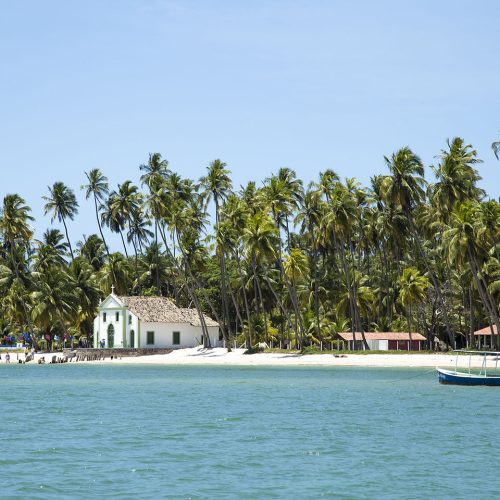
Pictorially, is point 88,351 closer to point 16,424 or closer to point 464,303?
point 464,303

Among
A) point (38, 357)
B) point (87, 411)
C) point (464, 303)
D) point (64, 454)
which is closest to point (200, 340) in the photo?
point (38, 357)

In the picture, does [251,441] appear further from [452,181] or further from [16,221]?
[16,221]

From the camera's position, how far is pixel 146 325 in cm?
10375

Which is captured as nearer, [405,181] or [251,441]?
[251,441]

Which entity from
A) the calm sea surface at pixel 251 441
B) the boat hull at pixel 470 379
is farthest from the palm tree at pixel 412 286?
the boat hull at pixel 470 379

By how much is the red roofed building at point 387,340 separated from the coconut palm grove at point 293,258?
89.9 inches

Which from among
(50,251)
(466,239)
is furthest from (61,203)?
(466,239)

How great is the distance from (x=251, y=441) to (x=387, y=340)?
61.4 metres

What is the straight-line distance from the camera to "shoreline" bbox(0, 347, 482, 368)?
8000cm

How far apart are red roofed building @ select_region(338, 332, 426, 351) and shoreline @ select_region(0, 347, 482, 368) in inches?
279

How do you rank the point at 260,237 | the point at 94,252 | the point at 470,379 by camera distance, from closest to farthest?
the point at 470,379 → the point at 260,237 → the point at 94,252

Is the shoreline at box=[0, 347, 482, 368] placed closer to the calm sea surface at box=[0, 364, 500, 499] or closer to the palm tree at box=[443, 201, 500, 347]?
the palm tree at box=[443, 201, 500, 347]

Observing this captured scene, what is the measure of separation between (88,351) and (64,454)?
71.0 m

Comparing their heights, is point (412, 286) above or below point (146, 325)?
above
